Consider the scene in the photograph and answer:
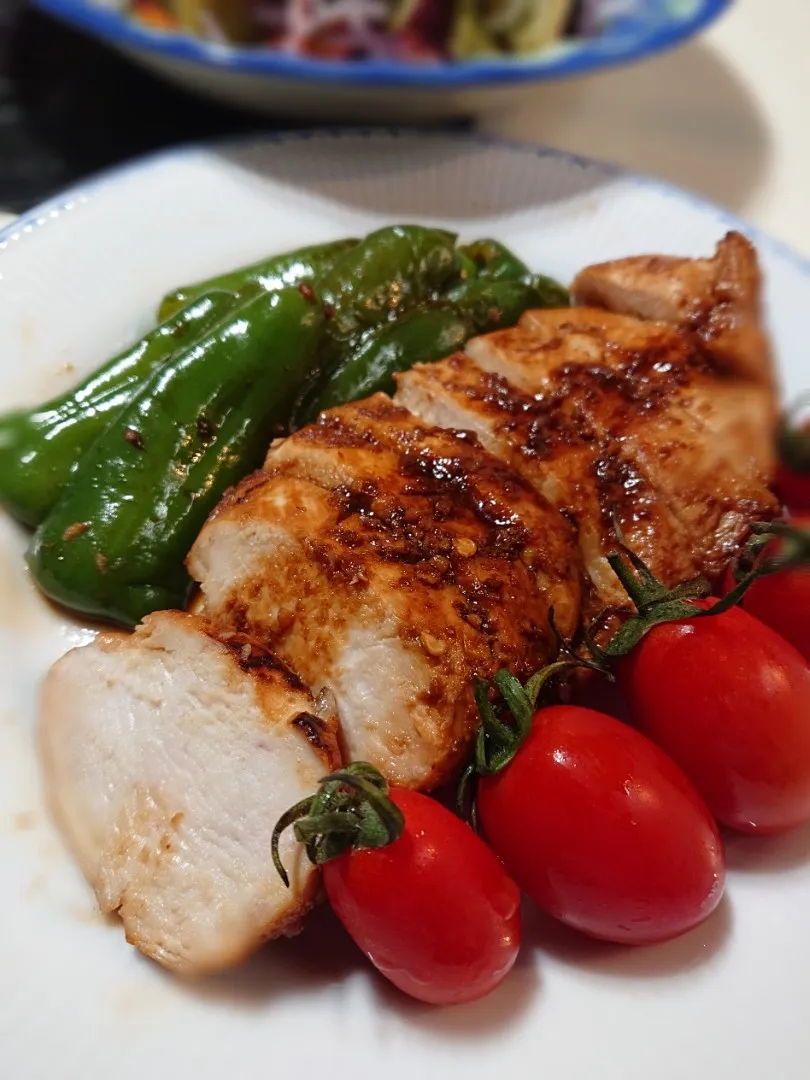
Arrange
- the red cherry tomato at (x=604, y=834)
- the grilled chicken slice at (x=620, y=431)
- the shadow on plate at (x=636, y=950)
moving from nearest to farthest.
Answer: the red cherry tomato at (x=604, y=834)
the shadow on plate at (x=636, y=950)
the grilled chicken slice at (x=620, y=431)

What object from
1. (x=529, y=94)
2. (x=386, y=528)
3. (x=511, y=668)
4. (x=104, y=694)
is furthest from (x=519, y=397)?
(x=529, y=94)

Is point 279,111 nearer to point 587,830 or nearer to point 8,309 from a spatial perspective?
point 8,309

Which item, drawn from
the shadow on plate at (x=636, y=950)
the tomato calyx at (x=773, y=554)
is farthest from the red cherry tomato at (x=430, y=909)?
the tomato calyx at (x=773, y=554)

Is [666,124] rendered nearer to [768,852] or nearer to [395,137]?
[395,137]

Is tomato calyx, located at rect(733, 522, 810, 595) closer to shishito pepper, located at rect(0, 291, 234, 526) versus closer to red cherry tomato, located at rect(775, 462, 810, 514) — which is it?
red cherry tomato, located at rect(775, 462, 810, 514)

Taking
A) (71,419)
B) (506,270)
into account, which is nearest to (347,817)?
(71,419)

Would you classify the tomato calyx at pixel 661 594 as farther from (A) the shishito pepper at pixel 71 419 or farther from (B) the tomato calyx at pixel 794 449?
(A) the shishito pepper at pixel 71 419
